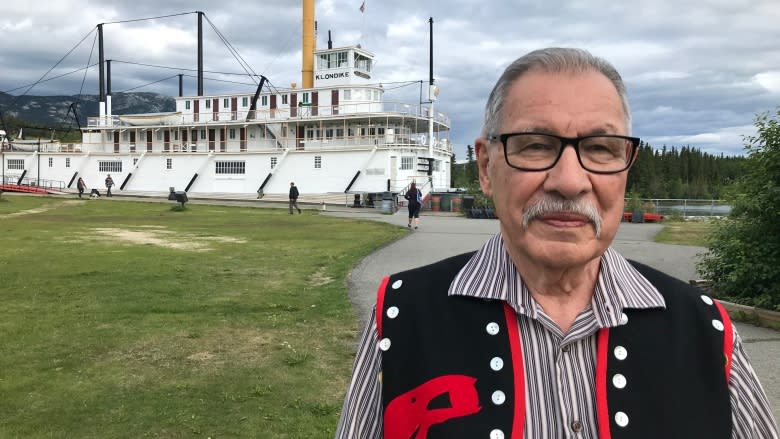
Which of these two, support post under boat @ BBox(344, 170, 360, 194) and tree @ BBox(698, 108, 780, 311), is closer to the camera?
tree @ BBox(698, 108, 780, 311)

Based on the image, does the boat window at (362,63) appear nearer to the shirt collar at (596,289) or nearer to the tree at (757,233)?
the tree at (757,233)

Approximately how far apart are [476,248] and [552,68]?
13288 mm

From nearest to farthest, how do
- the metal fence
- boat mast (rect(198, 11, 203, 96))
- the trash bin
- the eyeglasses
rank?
the eyeglasses < the metal fence < the trash bin < boat mast (rect(198, 11, 203, 96))

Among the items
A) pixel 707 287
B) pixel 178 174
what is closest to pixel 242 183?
pixel 178 174

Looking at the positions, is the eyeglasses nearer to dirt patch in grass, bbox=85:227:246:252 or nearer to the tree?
the tree

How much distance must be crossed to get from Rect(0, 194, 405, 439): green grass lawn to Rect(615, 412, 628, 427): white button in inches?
116

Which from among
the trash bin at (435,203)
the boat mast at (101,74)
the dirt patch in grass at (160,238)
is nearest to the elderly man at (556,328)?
the dirt patch in grass at (160,238)

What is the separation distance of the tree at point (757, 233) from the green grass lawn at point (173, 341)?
17.8ft

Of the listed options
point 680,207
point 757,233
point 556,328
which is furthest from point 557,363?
point 680,207

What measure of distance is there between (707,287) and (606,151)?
8.30m

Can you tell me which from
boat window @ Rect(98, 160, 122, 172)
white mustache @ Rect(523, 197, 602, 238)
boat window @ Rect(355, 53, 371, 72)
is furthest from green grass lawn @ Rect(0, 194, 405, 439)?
boat window @ Rect(98, 160, 122, 172)

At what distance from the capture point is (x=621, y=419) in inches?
54.4

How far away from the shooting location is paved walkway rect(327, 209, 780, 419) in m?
5.67

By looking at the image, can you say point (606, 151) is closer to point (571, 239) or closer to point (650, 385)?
point (571, 239)
